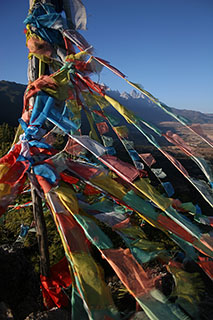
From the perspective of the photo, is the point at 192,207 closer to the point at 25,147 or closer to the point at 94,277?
the point at 94,277

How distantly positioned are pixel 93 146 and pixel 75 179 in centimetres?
29

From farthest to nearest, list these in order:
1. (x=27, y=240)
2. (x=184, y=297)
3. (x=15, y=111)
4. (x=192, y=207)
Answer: (x=15, y=111) → (x=27, y=240) → (x=192, y=207) → (x=184, y=297)

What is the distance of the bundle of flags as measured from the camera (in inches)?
50.2

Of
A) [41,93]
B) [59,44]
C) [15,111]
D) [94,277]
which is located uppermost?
[15,111]

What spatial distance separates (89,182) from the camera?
1701 millimetres

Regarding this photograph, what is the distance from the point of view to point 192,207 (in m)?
1.91

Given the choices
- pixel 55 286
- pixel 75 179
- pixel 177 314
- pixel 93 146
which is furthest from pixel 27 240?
pixel 177 314

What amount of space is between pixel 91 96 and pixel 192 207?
129 cm

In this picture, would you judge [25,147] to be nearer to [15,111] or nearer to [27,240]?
[27,240]

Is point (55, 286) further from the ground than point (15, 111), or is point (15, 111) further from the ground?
point (15, 111)

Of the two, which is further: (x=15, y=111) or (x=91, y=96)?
(x=15, y=111)

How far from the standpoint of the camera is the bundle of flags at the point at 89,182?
4.18 feet

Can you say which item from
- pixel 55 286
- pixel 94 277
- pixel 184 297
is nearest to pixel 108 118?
pixel 94 277

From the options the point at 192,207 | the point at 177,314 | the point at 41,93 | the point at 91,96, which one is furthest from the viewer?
the point at 91,96
